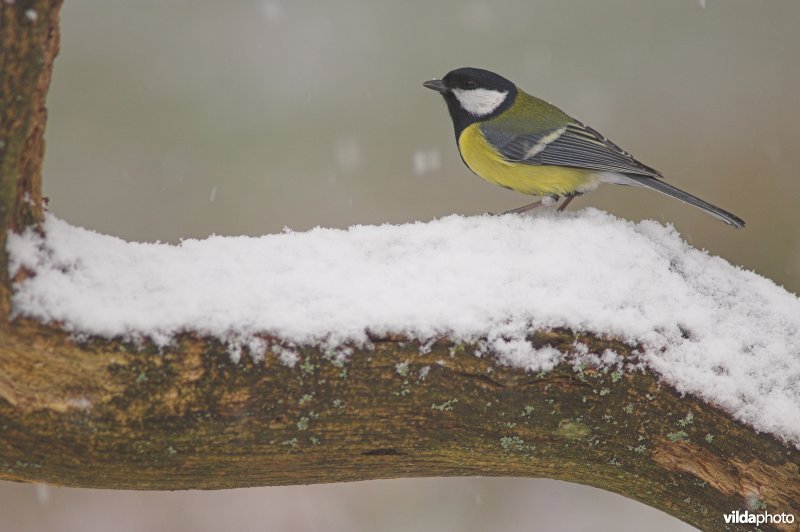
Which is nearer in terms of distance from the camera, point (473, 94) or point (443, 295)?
point (443, 295)

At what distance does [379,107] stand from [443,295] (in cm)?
425

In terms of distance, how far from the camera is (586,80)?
5.99 meters

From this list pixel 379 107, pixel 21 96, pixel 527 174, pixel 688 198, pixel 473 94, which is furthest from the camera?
pixel 379 107

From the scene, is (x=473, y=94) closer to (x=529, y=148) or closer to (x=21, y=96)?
(x=529, y=148)

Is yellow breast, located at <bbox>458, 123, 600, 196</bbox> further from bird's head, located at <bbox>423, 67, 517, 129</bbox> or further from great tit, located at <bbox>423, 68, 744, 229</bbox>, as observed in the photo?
bird's head, located at <bbox>423, 67, 517, 129</bbox>

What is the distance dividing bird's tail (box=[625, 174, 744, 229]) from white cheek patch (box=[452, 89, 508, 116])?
25.5 inches

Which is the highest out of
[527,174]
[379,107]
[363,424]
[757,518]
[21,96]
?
[379,107]

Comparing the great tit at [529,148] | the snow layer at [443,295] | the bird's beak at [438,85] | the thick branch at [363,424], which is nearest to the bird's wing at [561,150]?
the great tit at [529,148]

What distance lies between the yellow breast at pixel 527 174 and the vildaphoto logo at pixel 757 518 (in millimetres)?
1498

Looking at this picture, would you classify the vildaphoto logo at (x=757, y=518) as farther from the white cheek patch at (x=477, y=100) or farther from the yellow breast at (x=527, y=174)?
the white cheek patch at (x=477, y=100)

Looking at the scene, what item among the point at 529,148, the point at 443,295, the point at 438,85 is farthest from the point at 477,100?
the point at 443,295

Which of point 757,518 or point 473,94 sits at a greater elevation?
point 473,94

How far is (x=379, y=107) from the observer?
19.9 feet

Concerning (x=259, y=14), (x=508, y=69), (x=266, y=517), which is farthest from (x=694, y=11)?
(x=266, y=517)
